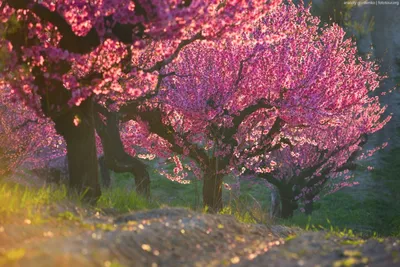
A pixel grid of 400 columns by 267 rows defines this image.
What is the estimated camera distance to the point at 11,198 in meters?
9.85

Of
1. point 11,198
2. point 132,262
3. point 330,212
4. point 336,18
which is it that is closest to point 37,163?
point 330,212

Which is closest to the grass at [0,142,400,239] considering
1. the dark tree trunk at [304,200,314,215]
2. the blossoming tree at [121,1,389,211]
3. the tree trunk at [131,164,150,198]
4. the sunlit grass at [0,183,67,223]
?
the sunlit grass at [0,183,67,223]

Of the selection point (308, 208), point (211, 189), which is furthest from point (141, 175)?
point (308, 208)

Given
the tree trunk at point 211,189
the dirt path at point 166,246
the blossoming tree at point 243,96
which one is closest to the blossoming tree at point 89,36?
the dirt path at point 166,246

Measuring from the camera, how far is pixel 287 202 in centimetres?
2495

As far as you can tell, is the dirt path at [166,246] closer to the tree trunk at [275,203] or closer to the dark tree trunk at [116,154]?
the dark tree trunk at [116,154]

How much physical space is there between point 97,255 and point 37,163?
20.9 metres

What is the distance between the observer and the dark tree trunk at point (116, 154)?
1758 centimetres

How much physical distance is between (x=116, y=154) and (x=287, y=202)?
964 cm

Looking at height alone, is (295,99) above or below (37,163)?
above

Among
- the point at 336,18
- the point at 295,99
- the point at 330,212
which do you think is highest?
the point at 336,18

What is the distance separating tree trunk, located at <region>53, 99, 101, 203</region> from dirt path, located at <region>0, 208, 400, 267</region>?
1.92 metres

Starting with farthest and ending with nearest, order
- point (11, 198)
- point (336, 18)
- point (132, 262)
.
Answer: point (336, 18) → point (11, 198) → point (132, 262)

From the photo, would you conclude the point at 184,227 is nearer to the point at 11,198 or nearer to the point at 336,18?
the point at 11,198
